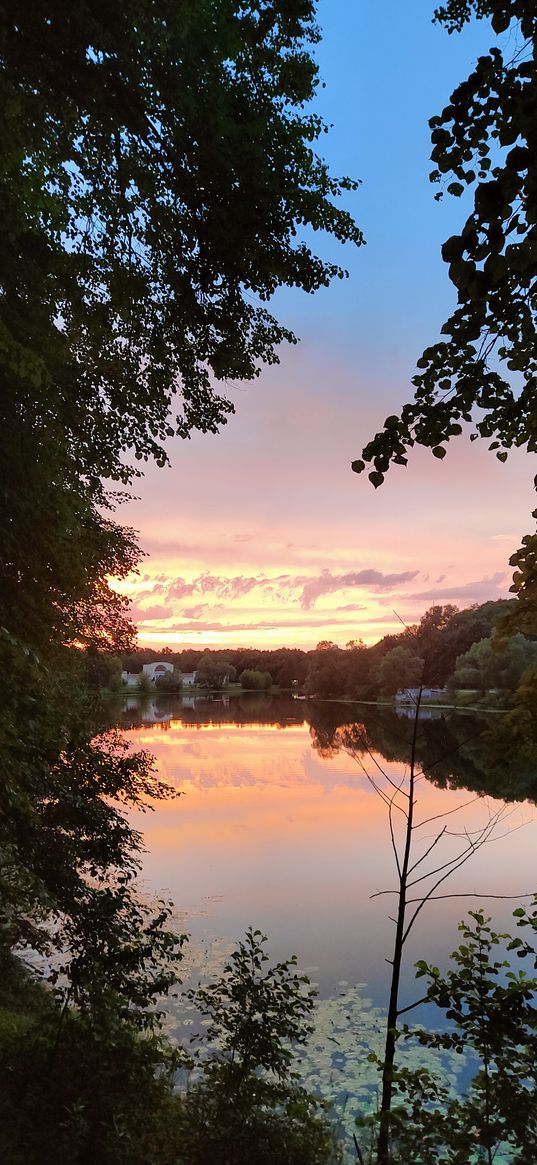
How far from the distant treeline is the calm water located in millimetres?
879

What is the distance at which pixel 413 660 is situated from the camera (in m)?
6.74

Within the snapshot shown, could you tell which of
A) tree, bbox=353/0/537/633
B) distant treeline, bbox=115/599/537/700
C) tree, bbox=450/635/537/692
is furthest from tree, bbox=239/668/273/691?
tree, bbox=353/0/537/633

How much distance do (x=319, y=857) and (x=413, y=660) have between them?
1318cm

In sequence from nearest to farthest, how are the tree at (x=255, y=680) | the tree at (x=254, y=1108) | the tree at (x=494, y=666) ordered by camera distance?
the tree at (x=254, y=1108) → the tree at (x=494, y=666) → the tree at (x=255, y=680)

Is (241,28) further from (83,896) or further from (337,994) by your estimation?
(337,994)

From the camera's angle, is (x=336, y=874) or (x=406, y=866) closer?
(x=406, y=866)

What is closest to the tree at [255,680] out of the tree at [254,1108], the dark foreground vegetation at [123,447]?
the dark foreground vegetation at [123,447]

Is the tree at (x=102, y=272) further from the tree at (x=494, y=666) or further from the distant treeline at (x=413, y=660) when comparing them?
the tree at (x=494, y=666)

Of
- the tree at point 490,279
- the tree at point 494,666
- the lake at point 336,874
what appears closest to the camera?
the tree at point 490,279

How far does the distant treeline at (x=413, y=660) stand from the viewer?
16.8ft

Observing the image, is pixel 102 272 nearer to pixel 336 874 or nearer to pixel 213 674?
pixel 336 874

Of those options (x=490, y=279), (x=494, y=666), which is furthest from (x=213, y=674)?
(x=490, y=279)

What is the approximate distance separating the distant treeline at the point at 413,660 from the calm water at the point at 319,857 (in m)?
0.88

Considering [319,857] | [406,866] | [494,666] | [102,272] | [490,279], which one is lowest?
[319,857]
